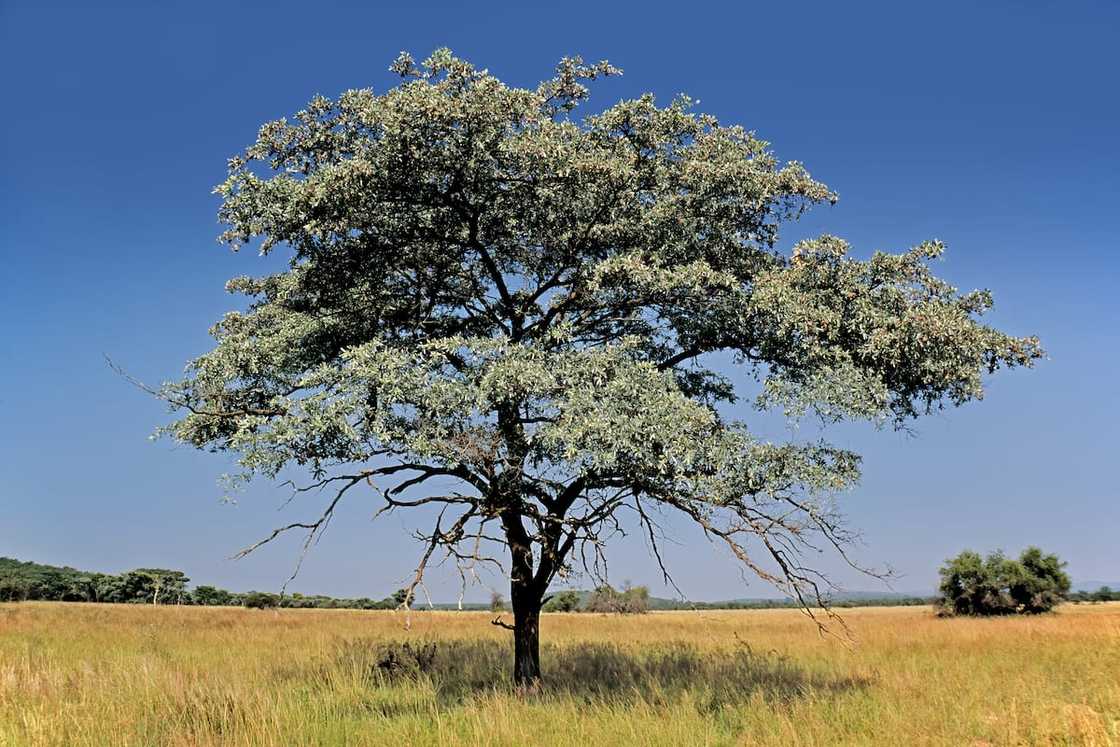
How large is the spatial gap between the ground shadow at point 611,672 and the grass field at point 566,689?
8 centimetres

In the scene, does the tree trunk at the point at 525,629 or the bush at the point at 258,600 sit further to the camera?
the bush at the point at 258,600

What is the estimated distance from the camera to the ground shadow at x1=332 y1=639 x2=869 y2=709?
13.3 metres

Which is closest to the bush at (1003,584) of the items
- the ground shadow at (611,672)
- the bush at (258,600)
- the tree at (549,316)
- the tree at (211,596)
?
the ground shadow at (611,672)

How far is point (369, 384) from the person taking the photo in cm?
1158

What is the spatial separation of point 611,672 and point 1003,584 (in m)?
34.0

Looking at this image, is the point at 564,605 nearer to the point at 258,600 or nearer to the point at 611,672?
the point at 258,600

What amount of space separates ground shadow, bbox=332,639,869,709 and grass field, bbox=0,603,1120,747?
0.27ft

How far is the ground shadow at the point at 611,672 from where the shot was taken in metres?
13.3

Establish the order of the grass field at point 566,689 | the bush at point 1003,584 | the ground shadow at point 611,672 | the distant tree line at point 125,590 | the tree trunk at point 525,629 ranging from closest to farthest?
the grass field at point 566,689 → the ground shadow at point 611,672 → the tree trunk at point 525,629 → the bush at point 1003,584 → the distant tree line at point 125,590

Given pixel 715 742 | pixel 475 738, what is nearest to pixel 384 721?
pixel 475 738

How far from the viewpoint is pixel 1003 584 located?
40656 millimetres

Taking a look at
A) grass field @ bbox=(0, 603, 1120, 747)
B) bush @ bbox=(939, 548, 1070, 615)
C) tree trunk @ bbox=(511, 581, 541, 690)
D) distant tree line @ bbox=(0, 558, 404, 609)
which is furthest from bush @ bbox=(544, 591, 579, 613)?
tree trunk @ bbox=(511, 581, 541, 690)

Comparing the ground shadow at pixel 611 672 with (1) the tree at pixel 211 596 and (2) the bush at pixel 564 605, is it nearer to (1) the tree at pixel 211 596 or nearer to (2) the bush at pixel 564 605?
(2) the bush at pixel 564 605

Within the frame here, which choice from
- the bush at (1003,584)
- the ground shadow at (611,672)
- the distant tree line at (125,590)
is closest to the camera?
the ground shadow at (611,672)
